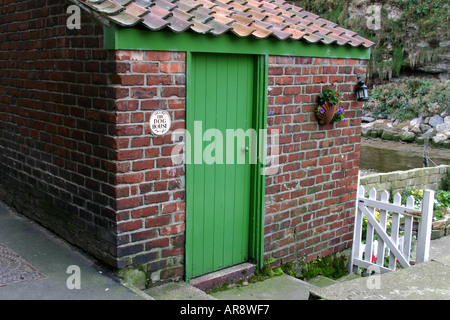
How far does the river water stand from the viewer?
54.7 feet

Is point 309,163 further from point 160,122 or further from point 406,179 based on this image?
point 406,179

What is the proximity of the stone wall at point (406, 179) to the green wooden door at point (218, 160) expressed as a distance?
3.82 metres

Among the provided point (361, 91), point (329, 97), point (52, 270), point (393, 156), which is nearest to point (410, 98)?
point (393, 156)

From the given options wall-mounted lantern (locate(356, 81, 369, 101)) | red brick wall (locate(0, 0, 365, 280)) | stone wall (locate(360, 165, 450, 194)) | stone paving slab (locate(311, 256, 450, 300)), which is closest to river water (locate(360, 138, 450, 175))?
stone wall (locate(360, 165, 450, 194))

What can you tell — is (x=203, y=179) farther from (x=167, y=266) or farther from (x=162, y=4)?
(x=162, y=4)

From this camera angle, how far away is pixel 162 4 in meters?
4.46

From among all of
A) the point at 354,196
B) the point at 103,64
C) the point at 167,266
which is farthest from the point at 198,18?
the point at 354,196

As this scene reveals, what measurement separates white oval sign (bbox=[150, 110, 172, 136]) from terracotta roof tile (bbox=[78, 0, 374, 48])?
27.0 inches

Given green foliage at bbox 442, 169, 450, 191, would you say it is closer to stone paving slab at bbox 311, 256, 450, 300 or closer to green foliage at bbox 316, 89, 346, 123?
green foliage at bbox 316, 89, 346, 123

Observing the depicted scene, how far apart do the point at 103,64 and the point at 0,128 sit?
7.99 feet

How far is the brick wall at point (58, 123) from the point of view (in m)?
4.14

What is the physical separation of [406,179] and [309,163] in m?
4.38

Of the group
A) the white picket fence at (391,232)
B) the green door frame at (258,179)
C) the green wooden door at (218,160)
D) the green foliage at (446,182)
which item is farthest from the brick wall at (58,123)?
the green foliage at (446,182)

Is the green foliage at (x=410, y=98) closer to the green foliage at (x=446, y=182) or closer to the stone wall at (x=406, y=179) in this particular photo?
the green foliage at (x=446, y=182)
